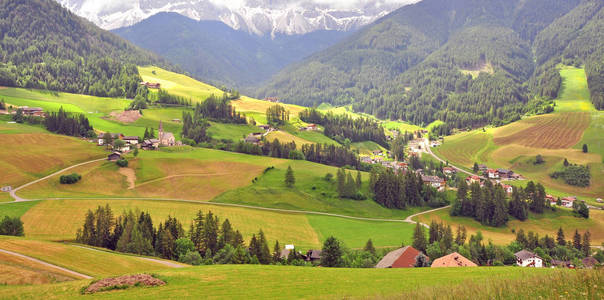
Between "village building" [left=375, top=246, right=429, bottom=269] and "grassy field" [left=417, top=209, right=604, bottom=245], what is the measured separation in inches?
1583

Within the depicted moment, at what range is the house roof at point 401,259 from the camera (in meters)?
57.3

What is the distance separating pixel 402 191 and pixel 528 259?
147 feet

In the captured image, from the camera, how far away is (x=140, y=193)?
95.8 metres

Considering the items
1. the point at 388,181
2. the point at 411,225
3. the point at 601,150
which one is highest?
the point at 601,150

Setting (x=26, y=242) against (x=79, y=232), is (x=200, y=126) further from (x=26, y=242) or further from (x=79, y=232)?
(x=26, y=242)

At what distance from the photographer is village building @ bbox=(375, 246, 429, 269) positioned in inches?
2255

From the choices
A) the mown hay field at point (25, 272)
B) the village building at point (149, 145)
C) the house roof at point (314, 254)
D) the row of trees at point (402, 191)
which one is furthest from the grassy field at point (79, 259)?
the village building at point (149, 145)

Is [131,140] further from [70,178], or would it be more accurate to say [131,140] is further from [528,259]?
[528,259]

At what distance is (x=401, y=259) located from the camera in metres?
58.6

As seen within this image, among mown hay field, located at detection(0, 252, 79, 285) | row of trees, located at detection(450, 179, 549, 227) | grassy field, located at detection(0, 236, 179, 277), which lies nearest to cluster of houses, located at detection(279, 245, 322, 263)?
grassy field, located at detection(0, 236, 179, 277)

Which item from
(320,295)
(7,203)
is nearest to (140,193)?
(7,203)

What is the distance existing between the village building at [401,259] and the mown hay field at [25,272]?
40.5 meters

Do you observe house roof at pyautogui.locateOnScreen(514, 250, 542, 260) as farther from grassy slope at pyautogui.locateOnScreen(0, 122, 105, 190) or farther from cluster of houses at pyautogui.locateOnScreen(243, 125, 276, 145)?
grassy slope at pyautogui.locateOnScreen(0, 122, 105, 190)

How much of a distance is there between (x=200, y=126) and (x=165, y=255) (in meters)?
107
